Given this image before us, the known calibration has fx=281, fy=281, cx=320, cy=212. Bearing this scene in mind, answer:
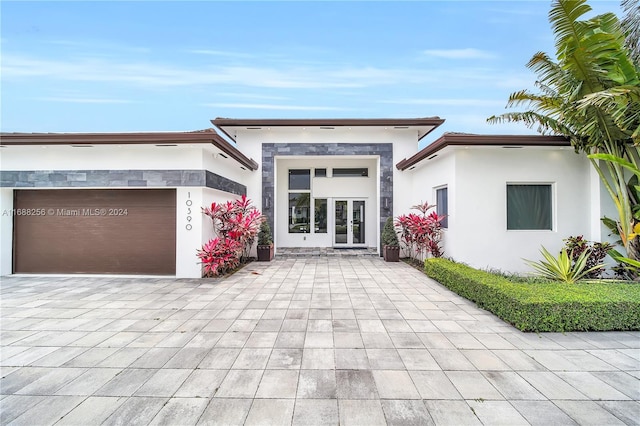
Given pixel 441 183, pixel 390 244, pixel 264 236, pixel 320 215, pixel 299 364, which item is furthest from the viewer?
pixel 320 215

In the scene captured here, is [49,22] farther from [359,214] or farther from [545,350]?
[545,350]

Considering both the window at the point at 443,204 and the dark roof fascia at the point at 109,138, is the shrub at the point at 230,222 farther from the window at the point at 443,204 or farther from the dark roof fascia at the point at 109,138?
the window at the point at 443,204

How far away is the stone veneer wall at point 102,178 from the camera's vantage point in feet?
24.8

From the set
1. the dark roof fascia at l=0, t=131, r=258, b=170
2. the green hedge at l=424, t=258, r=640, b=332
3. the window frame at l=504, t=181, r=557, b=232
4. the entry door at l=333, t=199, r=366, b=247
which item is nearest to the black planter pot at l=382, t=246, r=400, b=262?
the entry door at l=333, t=199, r=366, b=247

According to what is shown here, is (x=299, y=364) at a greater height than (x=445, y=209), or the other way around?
(x=445, y=209)

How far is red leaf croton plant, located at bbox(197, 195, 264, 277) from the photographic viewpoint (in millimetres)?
7531

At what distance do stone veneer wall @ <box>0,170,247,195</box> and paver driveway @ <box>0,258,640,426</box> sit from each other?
316 centimetres

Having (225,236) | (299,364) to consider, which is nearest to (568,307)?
(299,364)

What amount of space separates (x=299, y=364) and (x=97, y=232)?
778cm

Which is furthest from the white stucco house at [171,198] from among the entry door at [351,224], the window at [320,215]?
the window at [320,215]

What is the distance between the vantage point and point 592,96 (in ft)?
17.6

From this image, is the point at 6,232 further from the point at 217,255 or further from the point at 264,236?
the point at 264,236

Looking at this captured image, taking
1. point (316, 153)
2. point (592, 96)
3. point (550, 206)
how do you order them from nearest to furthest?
1. point (592, 96)
2. point (550, 206)
3. point (316, 153)

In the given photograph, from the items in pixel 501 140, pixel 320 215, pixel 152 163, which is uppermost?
pixel 501 140
